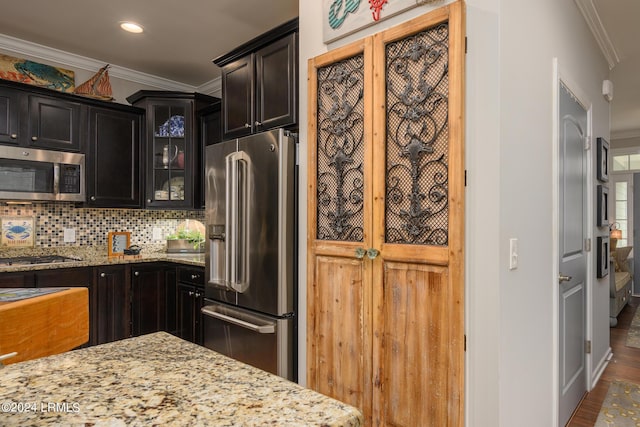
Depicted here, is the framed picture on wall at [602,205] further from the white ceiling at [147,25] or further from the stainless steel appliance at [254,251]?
the white ceiling at [147,25]

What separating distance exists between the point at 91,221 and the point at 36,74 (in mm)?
1397

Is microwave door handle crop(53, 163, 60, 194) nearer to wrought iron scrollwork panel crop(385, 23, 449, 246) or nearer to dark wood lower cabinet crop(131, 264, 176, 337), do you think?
dark wood lower cabinet crop(131, 264, 176, 337)

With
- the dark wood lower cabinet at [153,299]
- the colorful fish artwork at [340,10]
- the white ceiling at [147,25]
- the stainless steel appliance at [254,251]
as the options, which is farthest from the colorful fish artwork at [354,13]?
the dark wood lower cabinet at [153,299]

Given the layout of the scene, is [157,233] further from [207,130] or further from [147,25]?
[147,25]

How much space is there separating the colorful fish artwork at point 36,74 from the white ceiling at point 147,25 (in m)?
0.21

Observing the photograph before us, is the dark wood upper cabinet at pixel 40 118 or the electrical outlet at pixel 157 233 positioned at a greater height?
the dark wood upper cabinet at pixel 40 118

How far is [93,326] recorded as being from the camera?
10.7 feet

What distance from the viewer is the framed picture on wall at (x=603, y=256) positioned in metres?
3.11

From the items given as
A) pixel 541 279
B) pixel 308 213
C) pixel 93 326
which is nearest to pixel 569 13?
pixel 541 279

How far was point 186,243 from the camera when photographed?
13.4 feet

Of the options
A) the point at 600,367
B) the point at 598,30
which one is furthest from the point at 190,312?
the point at 598,30

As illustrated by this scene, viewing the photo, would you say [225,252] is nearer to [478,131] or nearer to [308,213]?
[308,213]

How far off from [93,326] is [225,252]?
5.17ft

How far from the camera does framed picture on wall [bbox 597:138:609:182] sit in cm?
308
